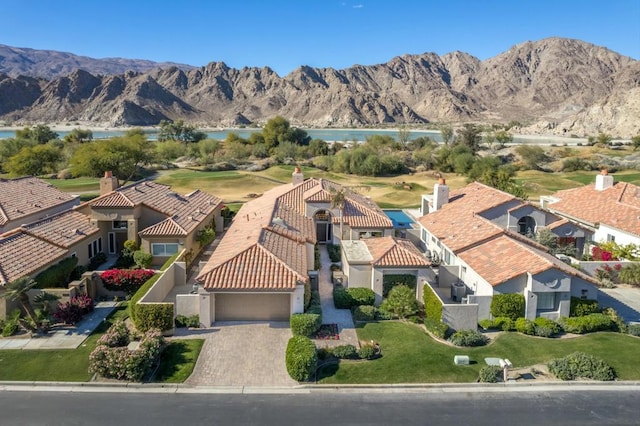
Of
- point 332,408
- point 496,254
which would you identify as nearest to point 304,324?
point 332,408

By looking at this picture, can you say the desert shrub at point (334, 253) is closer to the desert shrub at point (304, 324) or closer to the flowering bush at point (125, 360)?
the desert shrub at point (304, 324)

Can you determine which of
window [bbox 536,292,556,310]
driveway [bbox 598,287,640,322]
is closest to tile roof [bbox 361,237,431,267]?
window [bbox 536,292,556,310]

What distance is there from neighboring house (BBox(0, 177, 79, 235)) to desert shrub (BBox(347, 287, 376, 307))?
69.1 ft

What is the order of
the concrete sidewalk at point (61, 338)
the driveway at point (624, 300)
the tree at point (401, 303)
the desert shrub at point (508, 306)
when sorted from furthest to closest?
the driveway at point (624, 300) → the tree at point (401, 303) → the desert shrub at point (508, 306) → the concrete sidewalk at point (61, 338)

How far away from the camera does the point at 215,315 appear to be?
22.3 meters

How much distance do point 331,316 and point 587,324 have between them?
35.8 ft

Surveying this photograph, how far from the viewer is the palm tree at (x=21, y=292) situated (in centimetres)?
2019

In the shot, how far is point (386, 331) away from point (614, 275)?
15.9 metres

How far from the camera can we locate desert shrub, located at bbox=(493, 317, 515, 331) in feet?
71.8

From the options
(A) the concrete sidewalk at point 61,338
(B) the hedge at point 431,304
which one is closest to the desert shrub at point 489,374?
(B) the hedge at point 431,304

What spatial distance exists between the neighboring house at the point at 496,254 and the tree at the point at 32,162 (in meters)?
53.0

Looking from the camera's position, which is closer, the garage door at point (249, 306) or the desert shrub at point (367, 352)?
the desert shrub at point (367, 352)

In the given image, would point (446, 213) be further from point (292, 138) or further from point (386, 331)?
point (292, 138)

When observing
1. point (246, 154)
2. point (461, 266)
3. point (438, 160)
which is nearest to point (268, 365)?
point (461, 266)
